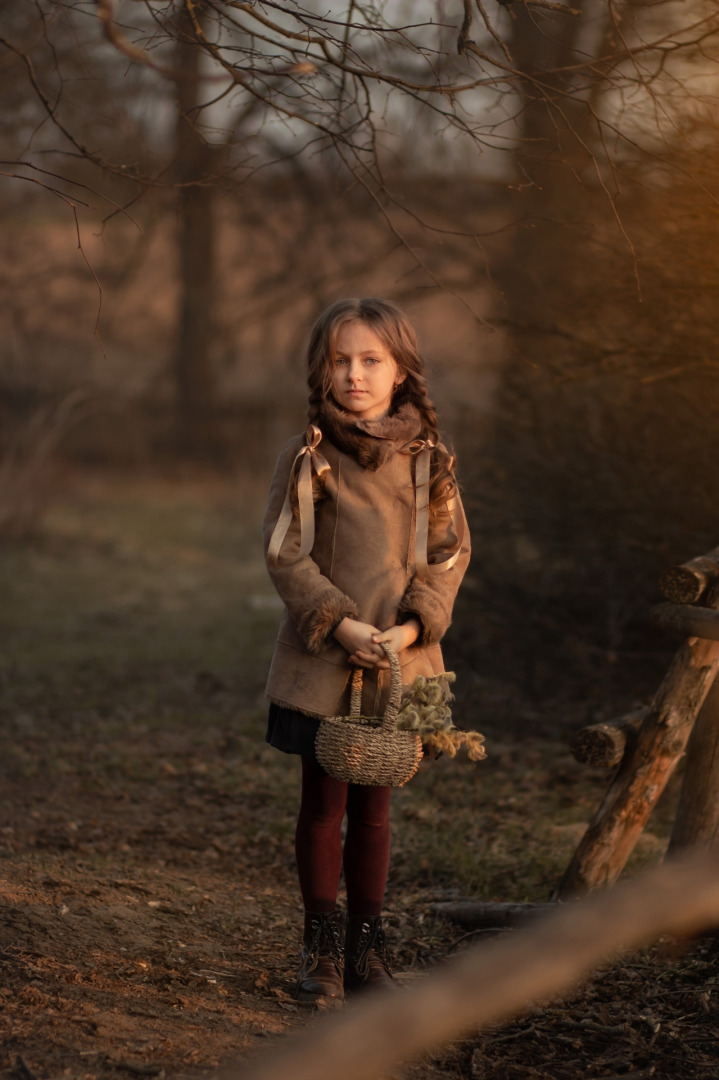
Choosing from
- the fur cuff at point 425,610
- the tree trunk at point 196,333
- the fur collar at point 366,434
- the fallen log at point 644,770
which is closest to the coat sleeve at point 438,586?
the fur cuff at point 425,610

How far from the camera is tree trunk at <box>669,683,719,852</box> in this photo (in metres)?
3.23

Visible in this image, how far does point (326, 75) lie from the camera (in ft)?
9.89

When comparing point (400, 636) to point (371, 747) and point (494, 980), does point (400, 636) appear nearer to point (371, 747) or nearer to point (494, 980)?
point (371, 747)

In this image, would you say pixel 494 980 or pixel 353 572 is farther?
pixel 353 572

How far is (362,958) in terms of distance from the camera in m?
2.77

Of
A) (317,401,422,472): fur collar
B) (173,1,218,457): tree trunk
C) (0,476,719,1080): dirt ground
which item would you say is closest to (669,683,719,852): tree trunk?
(0,476,719,1080): dirt ground

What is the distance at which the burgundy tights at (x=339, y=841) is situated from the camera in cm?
277

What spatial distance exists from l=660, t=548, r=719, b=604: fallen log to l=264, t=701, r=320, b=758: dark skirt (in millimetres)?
1243

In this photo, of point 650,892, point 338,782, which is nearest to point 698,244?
point 338,782

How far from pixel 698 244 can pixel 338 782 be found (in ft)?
9.44

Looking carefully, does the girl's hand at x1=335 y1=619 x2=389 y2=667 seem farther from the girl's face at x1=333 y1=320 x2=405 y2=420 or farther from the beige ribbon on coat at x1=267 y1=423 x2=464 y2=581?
the girl's face at x1=333 y1=320 x2=405 y2=420

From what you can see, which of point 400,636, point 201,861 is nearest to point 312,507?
point 400,636

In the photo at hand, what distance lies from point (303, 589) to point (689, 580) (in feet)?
4.18

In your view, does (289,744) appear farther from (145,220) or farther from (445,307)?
(145,220)
